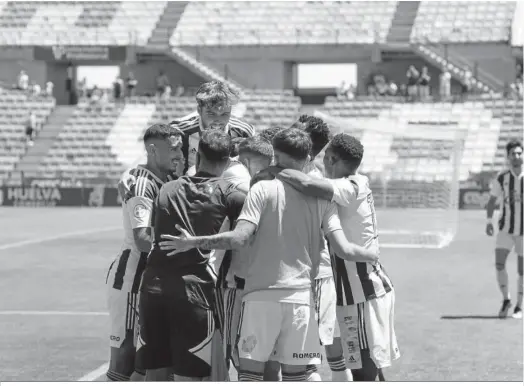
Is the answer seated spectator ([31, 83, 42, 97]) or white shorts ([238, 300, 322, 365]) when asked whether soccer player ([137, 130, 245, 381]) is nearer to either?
white shorts ([238, 300, 322, 365])

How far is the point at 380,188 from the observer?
1069 inches

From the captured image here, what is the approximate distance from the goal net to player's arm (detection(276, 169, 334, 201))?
16487 mm

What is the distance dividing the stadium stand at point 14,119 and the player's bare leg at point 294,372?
118ft

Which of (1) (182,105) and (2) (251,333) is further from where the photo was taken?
(1) (182,105)

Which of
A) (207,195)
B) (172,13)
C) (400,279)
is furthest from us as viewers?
(172,13)

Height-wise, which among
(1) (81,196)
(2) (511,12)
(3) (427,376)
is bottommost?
(1) (81,196)

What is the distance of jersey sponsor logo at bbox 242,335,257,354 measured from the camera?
5605mm

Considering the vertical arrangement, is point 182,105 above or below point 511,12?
below

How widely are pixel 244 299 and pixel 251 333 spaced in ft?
0.62

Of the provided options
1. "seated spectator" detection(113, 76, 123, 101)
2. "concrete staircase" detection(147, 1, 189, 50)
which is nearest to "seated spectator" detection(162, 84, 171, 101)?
"seated spectator" detection(113, 76, 123, 101)

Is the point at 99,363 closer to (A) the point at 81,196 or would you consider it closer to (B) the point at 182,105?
(A) the point at 81,196

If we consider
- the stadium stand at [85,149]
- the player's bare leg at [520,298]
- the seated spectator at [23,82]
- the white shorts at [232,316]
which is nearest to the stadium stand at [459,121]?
the stadium stand at [85,149]

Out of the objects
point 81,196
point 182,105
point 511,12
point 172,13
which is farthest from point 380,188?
point 172,13

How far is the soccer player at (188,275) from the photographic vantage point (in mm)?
5516
